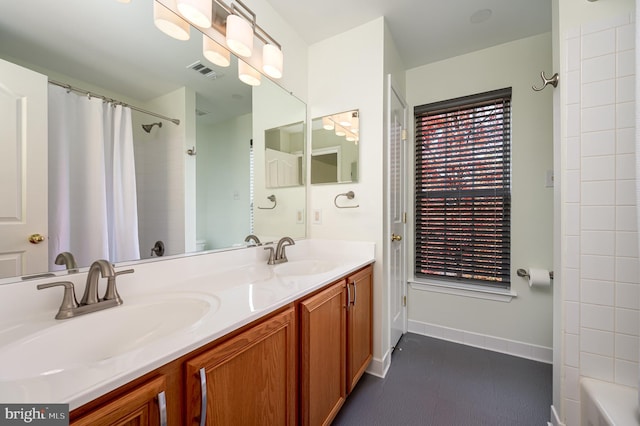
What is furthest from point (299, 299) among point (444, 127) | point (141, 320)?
point (444, 127)

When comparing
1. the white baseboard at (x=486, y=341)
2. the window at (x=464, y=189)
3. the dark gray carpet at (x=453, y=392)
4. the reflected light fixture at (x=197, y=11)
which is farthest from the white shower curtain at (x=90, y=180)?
the white baseboard at (x=486, y=341)

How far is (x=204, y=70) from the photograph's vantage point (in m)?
1.33

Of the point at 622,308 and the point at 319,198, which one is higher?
the point at 319,198

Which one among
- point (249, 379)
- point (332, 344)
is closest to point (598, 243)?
point (332, 344)

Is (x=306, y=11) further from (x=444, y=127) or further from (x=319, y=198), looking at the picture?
(x=444, y=127)

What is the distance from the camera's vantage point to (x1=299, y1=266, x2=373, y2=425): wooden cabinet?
3.49 feet

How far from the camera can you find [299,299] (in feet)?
3.44

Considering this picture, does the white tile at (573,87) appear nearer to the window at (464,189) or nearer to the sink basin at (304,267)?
the window at (464,189)

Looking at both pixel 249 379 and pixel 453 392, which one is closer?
pixel 249 379

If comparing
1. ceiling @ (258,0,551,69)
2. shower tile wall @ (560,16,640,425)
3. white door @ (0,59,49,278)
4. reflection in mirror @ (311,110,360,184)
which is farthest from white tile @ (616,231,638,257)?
white door @ (0,59,49,278)

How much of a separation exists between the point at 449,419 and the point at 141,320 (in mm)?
1627

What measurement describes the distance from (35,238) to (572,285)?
7.00 feet

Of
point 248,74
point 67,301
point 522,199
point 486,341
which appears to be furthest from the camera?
point 486,341

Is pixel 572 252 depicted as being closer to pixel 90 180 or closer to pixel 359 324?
pixel 359 324
